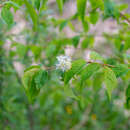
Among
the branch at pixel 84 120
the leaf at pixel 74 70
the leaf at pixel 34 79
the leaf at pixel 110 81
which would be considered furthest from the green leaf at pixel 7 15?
the branch at pixel 84 120

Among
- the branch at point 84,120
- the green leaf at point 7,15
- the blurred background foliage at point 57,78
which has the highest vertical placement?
the green leaf at point 7,15

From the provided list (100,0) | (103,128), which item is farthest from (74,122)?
(100,0)

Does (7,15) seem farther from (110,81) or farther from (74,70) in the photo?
(110,81)

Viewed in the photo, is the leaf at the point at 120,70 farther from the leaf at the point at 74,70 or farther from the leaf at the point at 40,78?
the leaf at the point at 40,78

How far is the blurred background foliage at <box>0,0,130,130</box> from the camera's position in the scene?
140 centimetres

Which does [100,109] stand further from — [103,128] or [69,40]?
[69,40]

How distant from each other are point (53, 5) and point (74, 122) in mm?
2527

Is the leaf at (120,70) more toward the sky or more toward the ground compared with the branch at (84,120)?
more toward the sky

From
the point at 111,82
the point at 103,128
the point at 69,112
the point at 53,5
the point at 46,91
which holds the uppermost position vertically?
the point at 53,5

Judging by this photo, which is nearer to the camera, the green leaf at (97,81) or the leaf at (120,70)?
the leaf at (120,70)

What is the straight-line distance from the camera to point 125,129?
2428 mm

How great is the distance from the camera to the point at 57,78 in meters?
1.45

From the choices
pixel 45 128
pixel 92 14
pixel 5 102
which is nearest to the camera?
pixel 92 14

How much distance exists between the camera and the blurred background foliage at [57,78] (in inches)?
54.9
